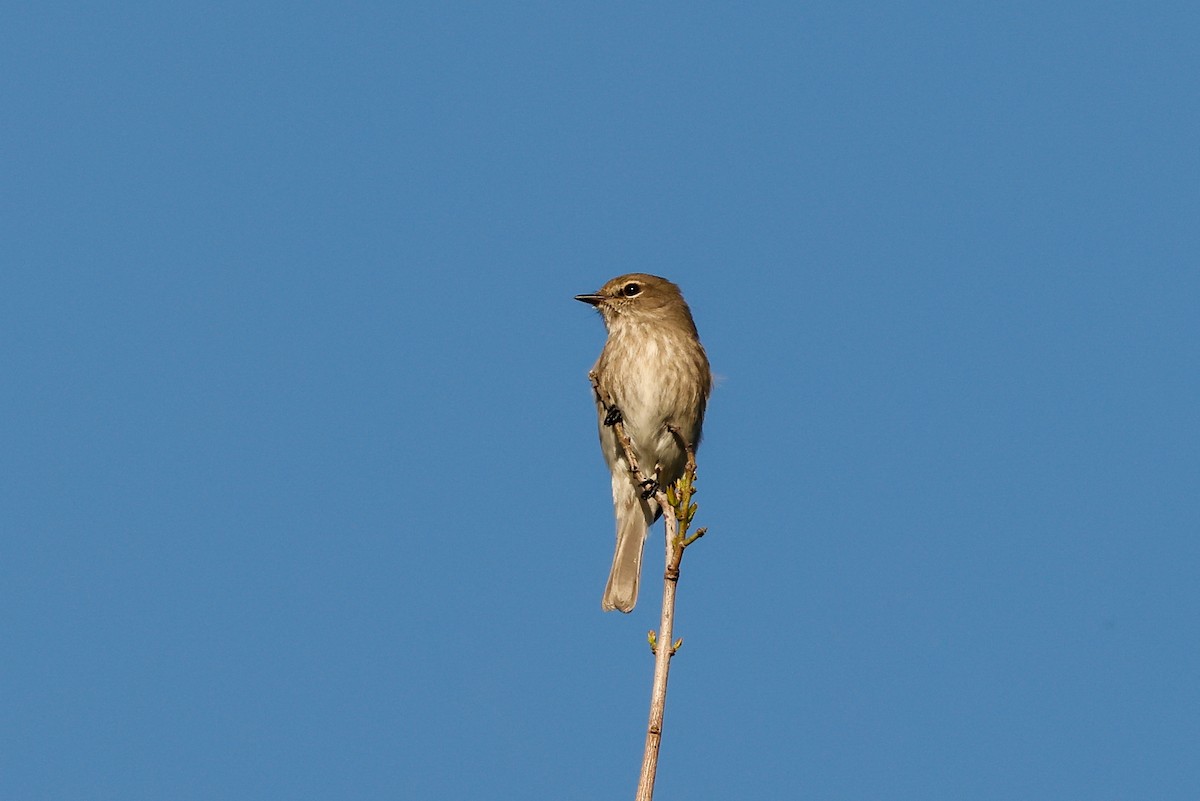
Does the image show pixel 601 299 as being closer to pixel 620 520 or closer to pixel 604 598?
pixel 620 520

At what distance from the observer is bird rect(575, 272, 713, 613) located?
11016 mm

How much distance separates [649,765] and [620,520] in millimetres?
6893

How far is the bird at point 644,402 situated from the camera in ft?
36.1

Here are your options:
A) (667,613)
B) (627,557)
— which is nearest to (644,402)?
(627,557)

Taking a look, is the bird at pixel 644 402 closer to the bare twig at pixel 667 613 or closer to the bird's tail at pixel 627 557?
the bird's tail at pixel 627 557

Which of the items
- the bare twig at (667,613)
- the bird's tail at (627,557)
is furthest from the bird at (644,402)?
the bare twig at (667,613)

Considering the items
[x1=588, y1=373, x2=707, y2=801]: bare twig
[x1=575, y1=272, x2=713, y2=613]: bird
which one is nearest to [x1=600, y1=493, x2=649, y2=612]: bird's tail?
[x1=575, y1=272, x2=713, y2=613]: bird

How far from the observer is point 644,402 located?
36.2 ft

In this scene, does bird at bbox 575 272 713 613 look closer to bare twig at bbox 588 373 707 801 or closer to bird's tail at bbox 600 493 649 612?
bird's tail at bbox 600 493 649 612

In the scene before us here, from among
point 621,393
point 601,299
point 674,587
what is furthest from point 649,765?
point 601,299

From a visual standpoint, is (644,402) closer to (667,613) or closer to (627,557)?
(627,557)

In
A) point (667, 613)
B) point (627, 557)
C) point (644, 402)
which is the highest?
point (644, 402)

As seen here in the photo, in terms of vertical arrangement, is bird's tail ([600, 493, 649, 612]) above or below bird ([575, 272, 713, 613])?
below

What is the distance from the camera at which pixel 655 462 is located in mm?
11328
